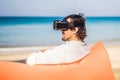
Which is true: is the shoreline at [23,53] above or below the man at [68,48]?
below

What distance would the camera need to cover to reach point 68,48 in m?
1.53

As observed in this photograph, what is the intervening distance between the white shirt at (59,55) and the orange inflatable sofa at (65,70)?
3 cm

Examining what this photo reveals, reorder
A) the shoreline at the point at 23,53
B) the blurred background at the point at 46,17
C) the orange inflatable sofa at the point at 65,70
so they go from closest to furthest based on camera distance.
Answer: the orange inflatable sofa at the point at 65,70 → the blurred background at the point at 46,17 → the shoreline at the point at 23,53

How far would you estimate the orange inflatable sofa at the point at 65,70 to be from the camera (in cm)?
149

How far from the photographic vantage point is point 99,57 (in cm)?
160

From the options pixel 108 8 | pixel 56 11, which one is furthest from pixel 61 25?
pixel 108 8

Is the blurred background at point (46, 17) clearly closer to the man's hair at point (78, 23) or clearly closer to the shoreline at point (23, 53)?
the shoreline at point (23, 53)

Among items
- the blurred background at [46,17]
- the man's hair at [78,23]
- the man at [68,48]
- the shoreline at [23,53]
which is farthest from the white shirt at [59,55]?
the shoreline at [23,53]

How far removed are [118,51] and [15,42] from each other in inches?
44.2

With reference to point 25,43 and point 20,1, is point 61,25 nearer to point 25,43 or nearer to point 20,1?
point 20,1

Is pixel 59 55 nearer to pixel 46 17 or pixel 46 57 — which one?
pixel 46 57

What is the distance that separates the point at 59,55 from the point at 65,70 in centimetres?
9

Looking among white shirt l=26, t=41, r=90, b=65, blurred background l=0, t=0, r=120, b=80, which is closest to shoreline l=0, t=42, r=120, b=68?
blurred background l=0, t=0, r=120, b=80

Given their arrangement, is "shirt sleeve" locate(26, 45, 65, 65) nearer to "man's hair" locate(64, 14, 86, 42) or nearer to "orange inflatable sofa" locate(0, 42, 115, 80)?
"orange inflatable sofa" locate(0, 42, 115, 80)
